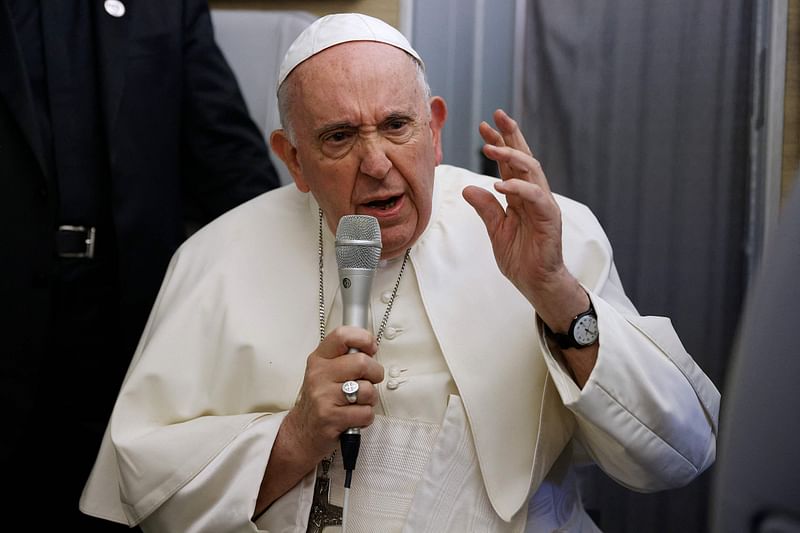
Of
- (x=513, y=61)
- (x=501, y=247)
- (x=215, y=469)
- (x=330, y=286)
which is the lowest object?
(x=215, y=469)

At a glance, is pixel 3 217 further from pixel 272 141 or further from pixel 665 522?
pixel 665 522

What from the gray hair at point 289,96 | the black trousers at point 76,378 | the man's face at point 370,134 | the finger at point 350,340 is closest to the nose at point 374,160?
the man's face at point 370,134

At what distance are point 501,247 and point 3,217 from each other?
155 cm

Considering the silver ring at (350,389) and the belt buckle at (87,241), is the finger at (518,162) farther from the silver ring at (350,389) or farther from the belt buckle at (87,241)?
the belt buckle at (87,241)

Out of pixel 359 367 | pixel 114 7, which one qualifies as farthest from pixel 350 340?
pixel 114 7

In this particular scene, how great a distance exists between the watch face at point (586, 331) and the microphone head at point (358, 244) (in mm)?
436

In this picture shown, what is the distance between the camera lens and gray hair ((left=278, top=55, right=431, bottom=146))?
2184 mm

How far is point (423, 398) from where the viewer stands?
207cm

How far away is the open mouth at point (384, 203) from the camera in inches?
82.9

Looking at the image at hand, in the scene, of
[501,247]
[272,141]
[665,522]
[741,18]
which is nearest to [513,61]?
[741,18]

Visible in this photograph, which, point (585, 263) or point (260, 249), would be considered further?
point (260, 249)

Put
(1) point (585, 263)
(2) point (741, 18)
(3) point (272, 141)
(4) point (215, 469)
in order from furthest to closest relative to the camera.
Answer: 1. (2) point (741, 18)
2. (3) point (272, 141)
3. (1) point (585, 263)
4. (4) point (215, 469)

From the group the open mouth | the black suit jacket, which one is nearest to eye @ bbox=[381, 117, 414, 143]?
the open mouth

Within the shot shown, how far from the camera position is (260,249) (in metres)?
2.38
